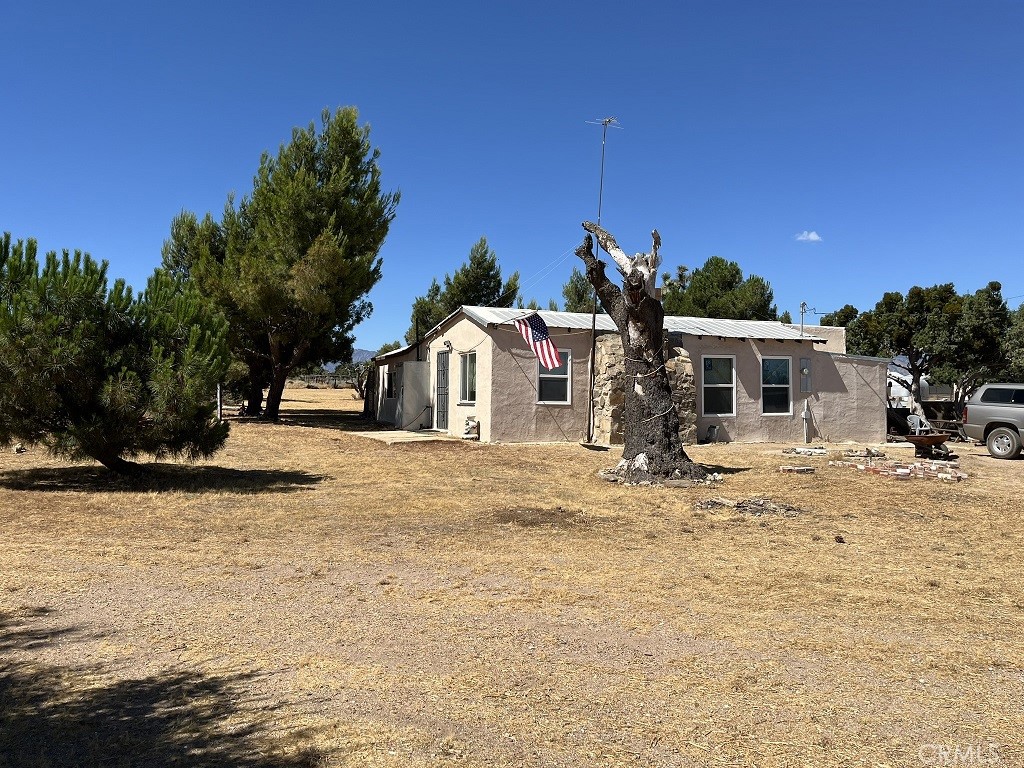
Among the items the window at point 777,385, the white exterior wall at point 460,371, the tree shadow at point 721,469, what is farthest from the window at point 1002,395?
the white exterior wall at point 460,371

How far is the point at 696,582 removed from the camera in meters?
5.46

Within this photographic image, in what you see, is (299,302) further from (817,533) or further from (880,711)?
(880,711)

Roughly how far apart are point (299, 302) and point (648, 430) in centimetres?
1358

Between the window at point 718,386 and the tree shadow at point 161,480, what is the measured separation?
1013cm

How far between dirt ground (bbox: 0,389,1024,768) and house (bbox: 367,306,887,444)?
7777mm

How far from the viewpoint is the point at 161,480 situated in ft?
33.8

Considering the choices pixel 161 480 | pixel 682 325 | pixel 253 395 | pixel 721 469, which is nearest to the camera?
pixel 161 480

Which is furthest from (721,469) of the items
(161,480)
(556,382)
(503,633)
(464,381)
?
(503,633)

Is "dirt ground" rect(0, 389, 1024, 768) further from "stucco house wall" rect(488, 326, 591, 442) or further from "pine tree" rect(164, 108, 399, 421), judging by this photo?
"pine tree" rect(164, 108, 399, 421)

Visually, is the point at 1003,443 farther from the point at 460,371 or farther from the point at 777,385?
the point at 460,371

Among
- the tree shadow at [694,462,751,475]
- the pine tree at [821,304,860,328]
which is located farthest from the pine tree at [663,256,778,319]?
the tree shadow at [694,462,751,475]

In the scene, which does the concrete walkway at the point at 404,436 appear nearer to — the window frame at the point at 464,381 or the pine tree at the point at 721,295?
the window frame at the point at 464,381

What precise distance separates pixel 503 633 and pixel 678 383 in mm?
13165

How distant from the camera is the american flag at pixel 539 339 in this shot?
15070mm
